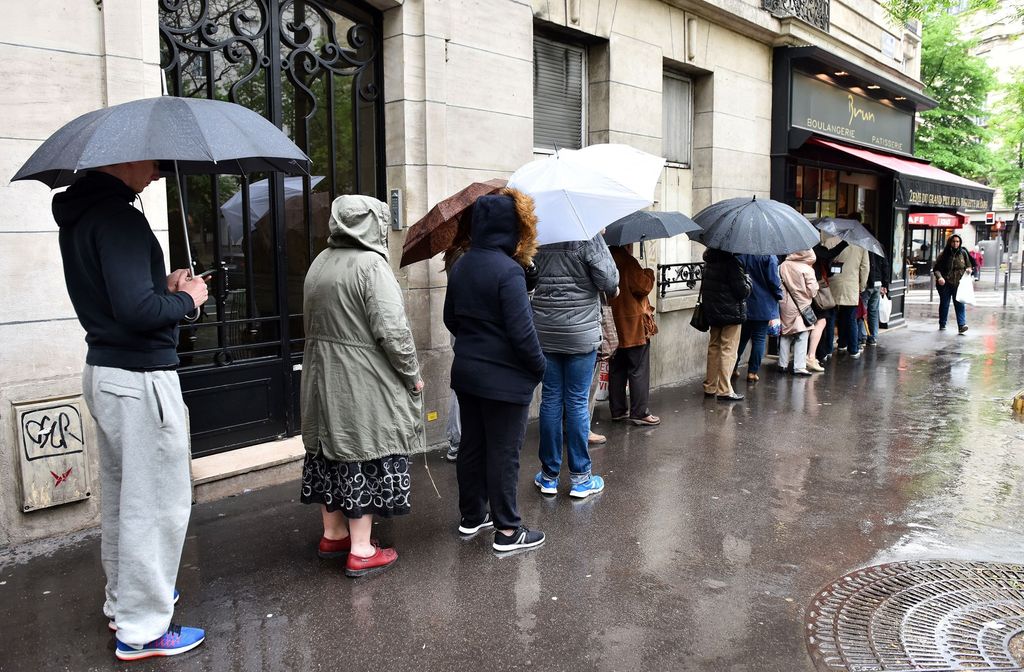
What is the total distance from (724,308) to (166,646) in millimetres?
6410

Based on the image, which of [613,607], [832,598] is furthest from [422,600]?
[832,598]

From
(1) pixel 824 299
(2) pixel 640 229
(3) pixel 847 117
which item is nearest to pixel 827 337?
(1) pixel 824 299

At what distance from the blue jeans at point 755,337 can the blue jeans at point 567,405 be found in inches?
176

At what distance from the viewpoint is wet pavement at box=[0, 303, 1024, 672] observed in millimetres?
3547

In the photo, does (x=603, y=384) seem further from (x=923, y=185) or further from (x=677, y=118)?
(x=923, y=185)

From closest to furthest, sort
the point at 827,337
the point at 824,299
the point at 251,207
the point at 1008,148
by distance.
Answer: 1. the point at 251,207
2. the point at 824,299
3. the point at 827,337
4. the point at 1008,148

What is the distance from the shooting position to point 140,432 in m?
3.33

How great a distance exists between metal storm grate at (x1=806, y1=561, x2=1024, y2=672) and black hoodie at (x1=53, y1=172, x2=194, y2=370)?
9.75ft

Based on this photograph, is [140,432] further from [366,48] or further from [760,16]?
[760,16]

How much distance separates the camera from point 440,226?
5.45 metres

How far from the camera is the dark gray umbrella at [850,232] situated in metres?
10.2

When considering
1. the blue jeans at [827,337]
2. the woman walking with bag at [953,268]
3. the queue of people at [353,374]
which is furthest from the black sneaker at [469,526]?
the woman walking with bag at [953,268]

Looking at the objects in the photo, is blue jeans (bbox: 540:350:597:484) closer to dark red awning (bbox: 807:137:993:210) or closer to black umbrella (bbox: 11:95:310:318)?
black umbrella (bbox: 11:95:310:318)

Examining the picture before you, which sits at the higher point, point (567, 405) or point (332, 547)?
point (567, 405)
